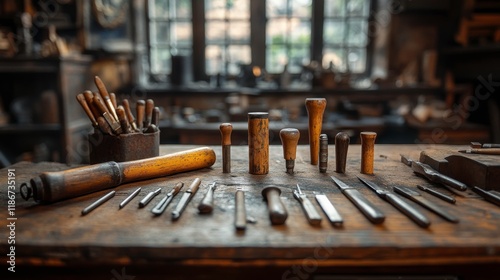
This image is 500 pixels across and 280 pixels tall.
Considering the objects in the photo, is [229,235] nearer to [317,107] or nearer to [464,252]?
[464,252]

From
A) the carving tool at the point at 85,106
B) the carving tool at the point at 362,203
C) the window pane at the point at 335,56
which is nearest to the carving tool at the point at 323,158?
the carving tool at the point at 362,203

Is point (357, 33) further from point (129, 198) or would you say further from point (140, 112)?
point (129, 198)

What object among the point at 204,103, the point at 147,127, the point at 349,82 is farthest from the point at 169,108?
the point at 147,127

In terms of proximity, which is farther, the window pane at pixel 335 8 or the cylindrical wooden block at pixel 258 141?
the window pane at pixel 335 8

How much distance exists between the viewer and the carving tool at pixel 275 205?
3.46 ft

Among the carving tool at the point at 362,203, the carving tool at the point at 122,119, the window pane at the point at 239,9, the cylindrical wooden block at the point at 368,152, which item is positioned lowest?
the carving tool at the point at 362,203

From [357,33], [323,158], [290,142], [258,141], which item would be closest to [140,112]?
[258,141]

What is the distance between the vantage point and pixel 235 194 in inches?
51.3

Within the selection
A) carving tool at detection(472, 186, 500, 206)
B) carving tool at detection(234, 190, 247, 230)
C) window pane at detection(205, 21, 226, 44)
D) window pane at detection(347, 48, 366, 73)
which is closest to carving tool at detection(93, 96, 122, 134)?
carving tool at detection(234, 190, 247, 230)

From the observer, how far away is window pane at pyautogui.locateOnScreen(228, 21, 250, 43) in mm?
4824

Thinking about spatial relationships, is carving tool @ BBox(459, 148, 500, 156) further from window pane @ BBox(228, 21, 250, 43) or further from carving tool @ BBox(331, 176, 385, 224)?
window pane @ BBox(228, 21, 250, 43)

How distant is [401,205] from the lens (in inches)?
45.4

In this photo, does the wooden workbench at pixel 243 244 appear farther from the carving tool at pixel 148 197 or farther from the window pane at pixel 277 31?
the window pane at pixel 277 31

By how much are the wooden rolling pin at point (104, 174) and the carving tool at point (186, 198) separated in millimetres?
162
